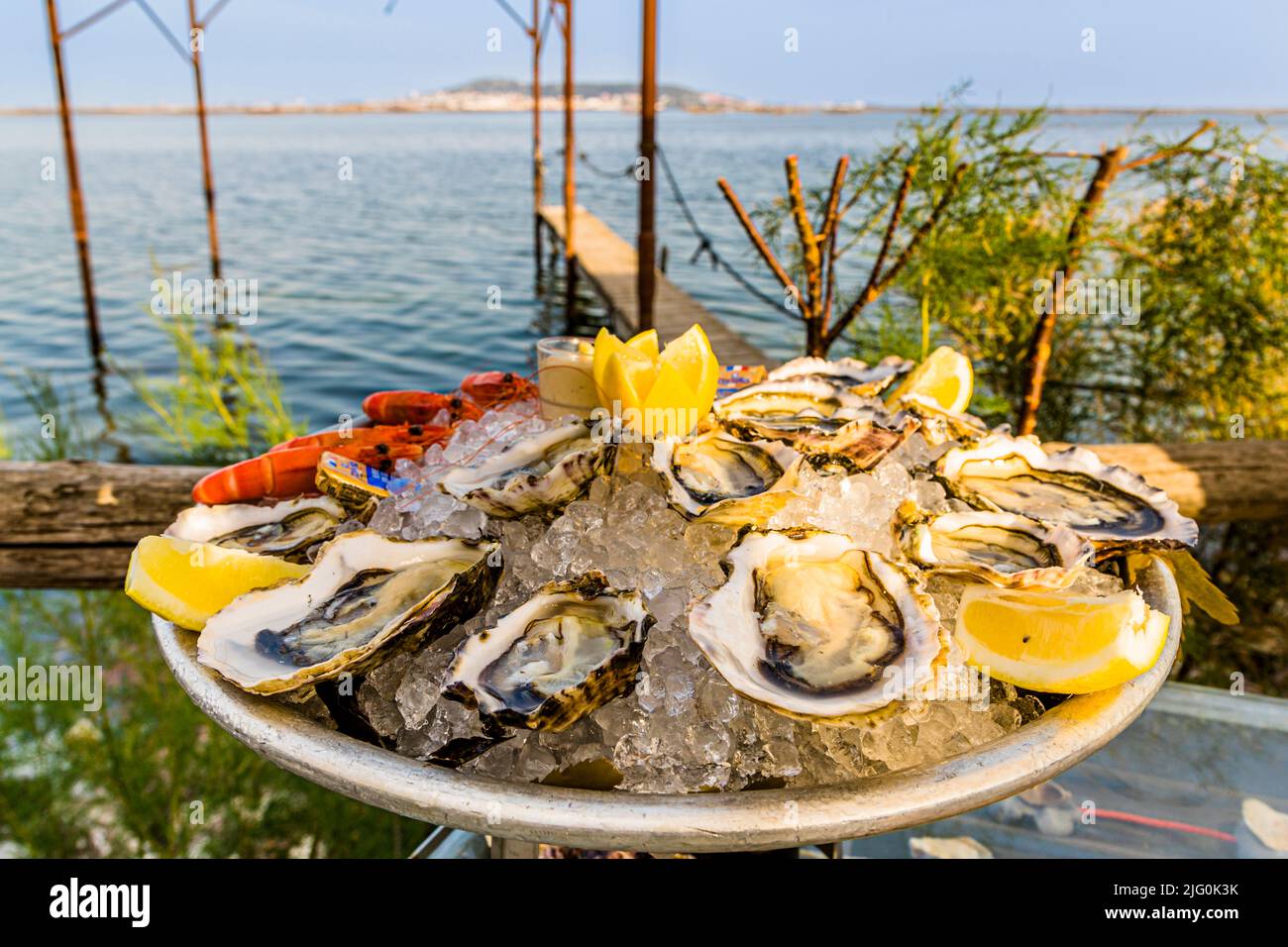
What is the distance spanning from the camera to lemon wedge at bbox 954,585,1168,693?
799 millimetres

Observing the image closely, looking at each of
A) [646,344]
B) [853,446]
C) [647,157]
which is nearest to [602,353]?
[646,344]

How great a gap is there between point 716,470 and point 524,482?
0.24 m

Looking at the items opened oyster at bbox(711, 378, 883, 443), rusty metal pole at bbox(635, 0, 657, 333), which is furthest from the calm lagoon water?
opened oyster at bbox(711, 378, 883, 443)

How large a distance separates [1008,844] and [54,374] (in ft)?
37.5

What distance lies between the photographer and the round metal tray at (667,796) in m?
0.66

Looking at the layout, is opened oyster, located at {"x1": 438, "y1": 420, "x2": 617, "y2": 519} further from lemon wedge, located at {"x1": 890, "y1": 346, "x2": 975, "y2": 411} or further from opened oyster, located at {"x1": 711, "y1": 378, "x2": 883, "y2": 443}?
lemon wedge, located at {"x1": 890, "y1": 346, "x2": 975, "y2": 411}

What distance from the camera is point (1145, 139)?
133 inches

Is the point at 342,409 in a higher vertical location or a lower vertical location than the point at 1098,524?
lower

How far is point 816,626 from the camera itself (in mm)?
825

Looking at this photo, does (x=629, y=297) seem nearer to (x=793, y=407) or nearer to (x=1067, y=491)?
(x=793, y=407)

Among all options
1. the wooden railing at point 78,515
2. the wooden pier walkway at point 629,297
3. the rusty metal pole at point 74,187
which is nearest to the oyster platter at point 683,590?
the wooden railing at point 78,515

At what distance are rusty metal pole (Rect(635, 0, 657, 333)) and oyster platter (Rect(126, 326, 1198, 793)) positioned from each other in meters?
3.17

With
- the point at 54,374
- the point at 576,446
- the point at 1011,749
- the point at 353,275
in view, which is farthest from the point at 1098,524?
the point at 353,275

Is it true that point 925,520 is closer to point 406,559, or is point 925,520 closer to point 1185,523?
point 1185,523
